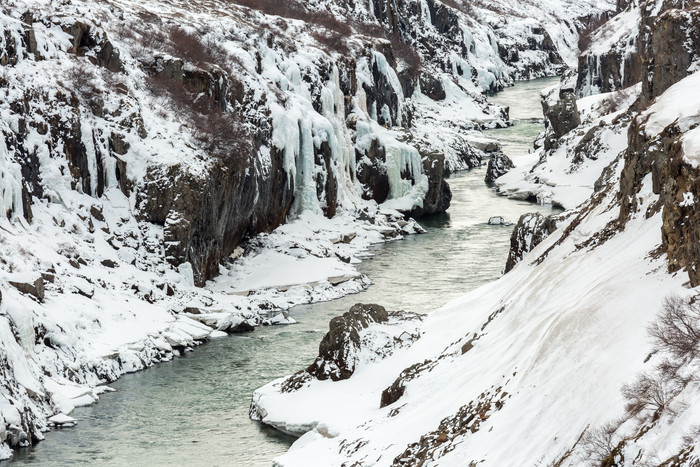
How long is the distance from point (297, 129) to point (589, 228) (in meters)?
34.9

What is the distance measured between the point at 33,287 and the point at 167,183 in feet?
38.3

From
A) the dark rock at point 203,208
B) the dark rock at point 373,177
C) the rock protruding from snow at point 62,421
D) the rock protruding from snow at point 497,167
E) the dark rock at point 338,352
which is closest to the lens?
the dark rock at point 338,352

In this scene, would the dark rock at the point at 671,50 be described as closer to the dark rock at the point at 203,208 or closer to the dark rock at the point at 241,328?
the dark rock at the point at 241,328

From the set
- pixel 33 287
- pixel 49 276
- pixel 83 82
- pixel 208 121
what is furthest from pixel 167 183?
pixel 33 287

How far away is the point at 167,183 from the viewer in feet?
152

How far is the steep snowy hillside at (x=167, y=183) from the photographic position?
36562mm

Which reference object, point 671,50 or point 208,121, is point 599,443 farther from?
point 208,121

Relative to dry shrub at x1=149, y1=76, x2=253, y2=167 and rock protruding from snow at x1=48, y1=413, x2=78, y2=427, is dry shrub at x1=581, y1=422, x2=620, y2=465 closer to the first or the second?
rock protruding from snow at x1=48, y1=413, x2=78, y2=427

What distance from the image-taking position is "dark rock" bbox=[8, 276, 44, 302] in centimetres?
3569

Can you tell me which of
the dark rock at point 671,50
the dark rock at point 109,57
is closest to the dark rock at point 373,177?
the dark rock at point 109,57

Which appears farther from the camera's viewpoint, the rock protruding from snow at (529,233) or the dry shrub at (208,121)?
the dry shrub at (208,121)

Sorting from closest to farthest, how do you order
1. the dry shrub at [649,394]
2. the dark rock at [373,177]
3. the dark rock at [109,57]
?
the dry shrub at [649,394] < the dark rock at [109,57] < the dark rock at [373,177]

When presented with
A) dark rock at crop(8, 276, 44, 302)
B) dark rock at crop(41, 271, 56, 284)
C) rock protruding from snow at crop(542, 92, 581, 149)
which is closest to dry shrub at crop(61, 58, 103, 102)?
dark rock at crop(41, 271, 56, 284)

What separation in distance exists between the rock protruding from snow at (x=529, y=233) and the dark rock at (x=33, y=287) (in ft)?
59.9
